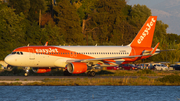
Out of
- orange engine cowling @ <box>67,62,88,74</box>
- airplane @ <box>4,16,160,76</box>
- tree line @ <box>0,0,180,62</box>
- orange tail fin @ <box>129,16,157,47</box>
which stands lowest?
orange engine cowling @ <box>67,62,88,74</box>

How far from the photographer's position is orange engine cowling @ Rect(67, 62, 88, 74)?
39.3 metres

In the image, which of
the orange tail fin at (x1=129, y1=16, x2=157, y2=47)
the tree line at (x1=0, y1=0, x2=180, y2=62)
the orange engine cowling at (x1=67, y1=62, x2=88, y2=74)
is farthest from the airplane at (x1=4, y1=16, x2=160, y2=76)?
the tree line at (x1=0, y1=0, x2=180, y2=62)

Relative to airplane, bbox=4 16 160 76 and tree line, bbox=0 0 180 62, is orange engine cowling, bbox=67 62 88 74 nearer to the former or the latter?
airplane, bbox=4 16 160 76

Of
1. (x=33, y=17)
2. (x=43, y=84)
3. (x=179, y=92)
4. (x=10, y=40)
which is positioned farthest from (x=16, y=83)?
(x=33, y=17)

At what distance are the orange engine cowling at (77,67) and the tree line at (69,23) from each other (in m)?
31.6

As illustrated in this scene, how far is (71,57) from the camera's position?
1681 inches

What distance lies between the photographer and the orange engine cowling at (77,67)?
39.3 meters

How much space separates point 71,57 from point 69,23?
52.4 meters

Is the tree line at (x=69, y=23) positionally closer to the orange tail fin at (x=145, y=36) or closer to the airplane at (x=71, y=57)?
the airplane at (x=71, y=57)

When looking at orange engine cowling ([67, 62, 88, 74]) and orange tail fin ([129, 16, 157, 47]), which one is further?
orange tail fin ([129, 16, 157, 47])

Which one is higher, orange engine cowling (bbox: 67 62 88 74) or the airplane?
the airplane

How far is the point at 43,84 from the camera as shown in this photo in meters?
32.3

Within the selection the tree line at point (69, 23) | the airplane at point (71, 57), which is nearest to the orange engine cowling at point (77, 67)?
the airplane at point (71, 57)

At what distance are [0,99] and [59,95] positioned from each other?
4.83 meters
